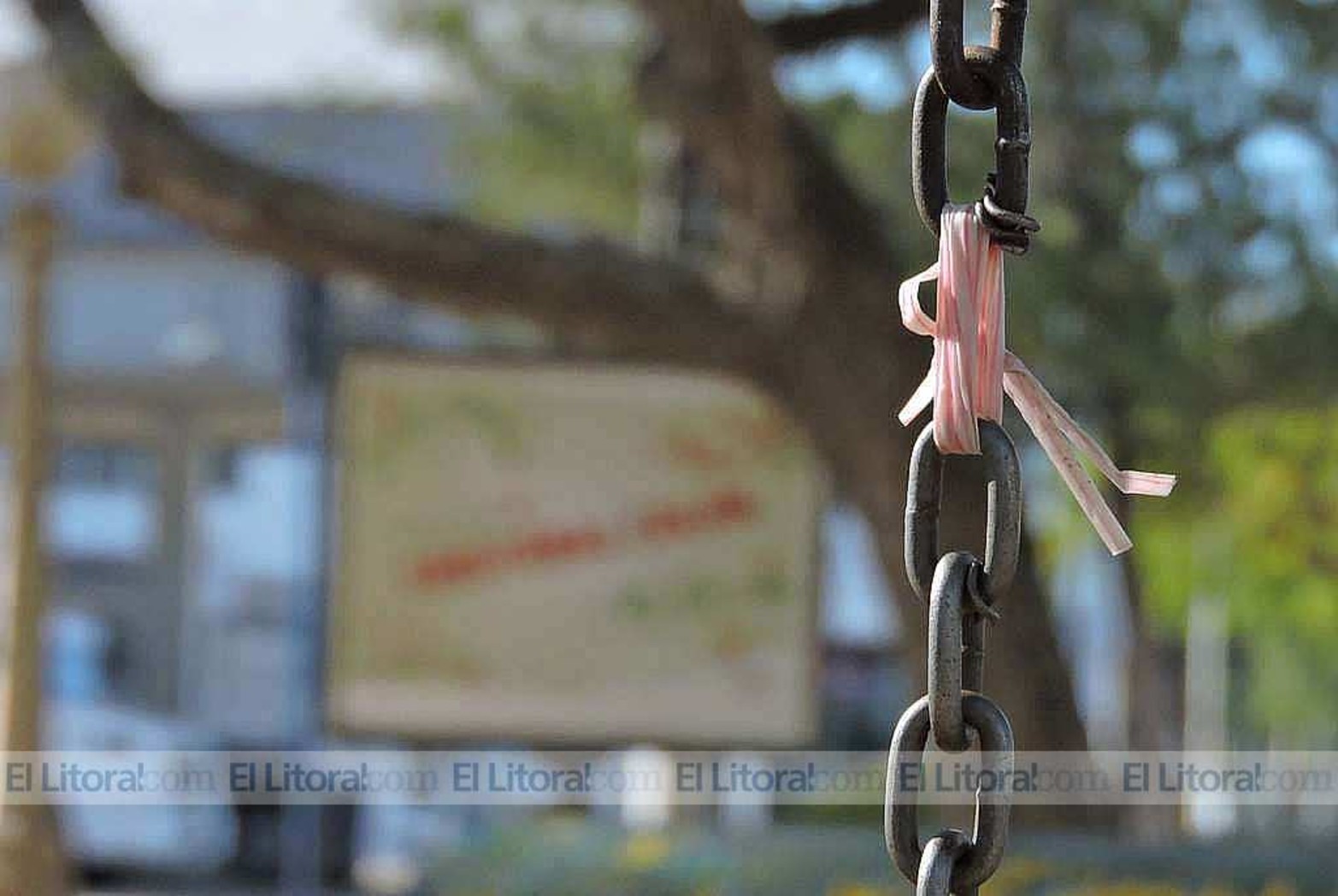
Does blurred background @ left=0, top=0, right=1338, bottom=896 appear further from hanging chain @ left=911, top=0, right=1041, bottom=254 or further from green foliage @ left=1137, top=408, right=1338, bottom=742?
hanging chain @ left=911, top=0, right=1041, bottom=254

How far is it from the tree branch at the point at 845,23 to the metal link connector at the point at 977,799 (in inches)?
283

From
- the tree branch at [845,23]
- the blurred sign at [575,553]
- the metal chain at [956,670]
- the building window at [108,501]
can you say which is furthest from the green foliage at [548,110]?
the metal chain at [956,670]

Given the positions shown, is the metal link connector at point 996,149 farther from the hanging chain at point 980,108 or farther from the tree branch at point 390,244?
the tree branch at point 390,244

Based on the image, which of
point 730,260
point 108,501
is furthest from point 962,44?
point 108,501

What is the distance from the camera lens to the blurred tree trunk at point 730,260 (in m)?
7.48

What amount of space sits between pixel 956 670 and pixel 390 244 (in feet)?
20.4

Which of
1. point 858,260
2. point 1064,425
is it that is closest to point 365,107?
point 858,260

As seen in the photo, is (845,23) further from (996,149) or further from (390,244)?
(996,149)

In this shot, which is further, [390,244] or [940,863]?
[390,244]

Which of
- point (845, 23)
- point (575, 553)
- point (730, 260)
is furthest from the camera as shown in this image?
point (575, 553)

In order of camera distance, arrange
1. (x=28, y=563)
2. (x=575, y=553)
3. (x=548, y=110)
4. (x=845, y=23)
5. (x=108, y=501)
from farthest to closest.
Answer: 1. (x=108, y=501)
2. (x=548, y=110)
3. (x=575, y=553)
4. (x=845, y=23)
5. (x=28, y=563)

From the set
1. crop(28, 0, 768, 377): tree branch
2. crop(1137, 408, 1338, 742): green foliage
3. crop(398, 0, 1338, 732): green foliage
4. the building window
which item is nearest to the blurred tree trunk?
crop(28, 0, 768, 377): tree branch

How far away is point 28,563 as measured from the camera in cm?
583

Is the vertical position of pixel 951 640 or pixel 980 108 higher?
pixel 980 108
